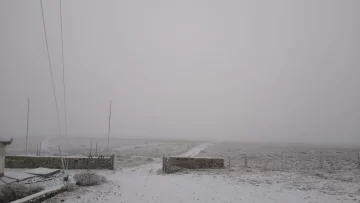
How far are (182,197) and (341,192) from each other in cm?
939

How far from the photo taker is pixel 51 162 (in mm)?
24922

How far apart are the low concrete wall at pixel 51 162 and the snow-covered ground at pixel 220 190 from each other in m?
5.90

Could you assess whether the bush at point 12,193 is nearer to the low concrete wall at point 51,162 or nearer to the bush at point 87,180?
the bush at point 87,180

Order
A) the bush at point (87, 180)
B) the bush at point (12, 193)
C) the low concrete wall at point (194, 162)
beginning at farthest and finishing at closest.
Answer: the low concrete wall at point (194, 162), the bush at point (87, 180), the bush at point (12, 193)

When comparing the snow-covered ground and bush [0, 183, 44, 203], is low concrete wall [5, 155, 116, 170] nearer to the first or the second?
the snow-covered ground

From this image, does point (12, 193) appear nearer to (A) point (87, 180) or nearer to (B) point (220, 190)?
(A) point (87, 180)

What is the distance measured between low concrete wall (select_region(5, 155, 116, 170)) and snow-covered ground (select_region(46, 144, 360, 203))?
19.3 ft

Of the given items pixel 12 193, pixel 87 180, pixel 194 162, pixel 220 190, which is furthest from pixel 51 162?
pixel 220 190

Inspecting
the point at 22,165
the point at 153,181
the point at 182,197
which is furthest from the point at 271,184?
the point at 22,165

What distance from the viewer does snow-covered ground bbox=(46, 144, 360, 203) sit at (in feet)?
46.1

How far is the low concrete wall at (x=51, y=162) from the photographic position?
24922 mm

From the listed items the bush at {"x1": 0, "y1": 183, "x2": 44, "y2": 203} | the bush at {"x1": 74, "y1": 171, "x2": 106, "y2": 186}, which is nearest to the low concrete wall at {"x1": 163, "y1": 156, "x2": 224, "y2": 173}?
the bush at {"x1": 74, "y1": 171, "x2": 106, "y2": 186}

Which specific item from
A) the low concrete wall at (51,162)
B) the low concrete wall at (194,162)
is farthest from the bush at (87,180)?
the low concrete wall at (194,162)

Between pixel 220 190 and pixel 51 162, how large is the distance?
17058 millimetres
